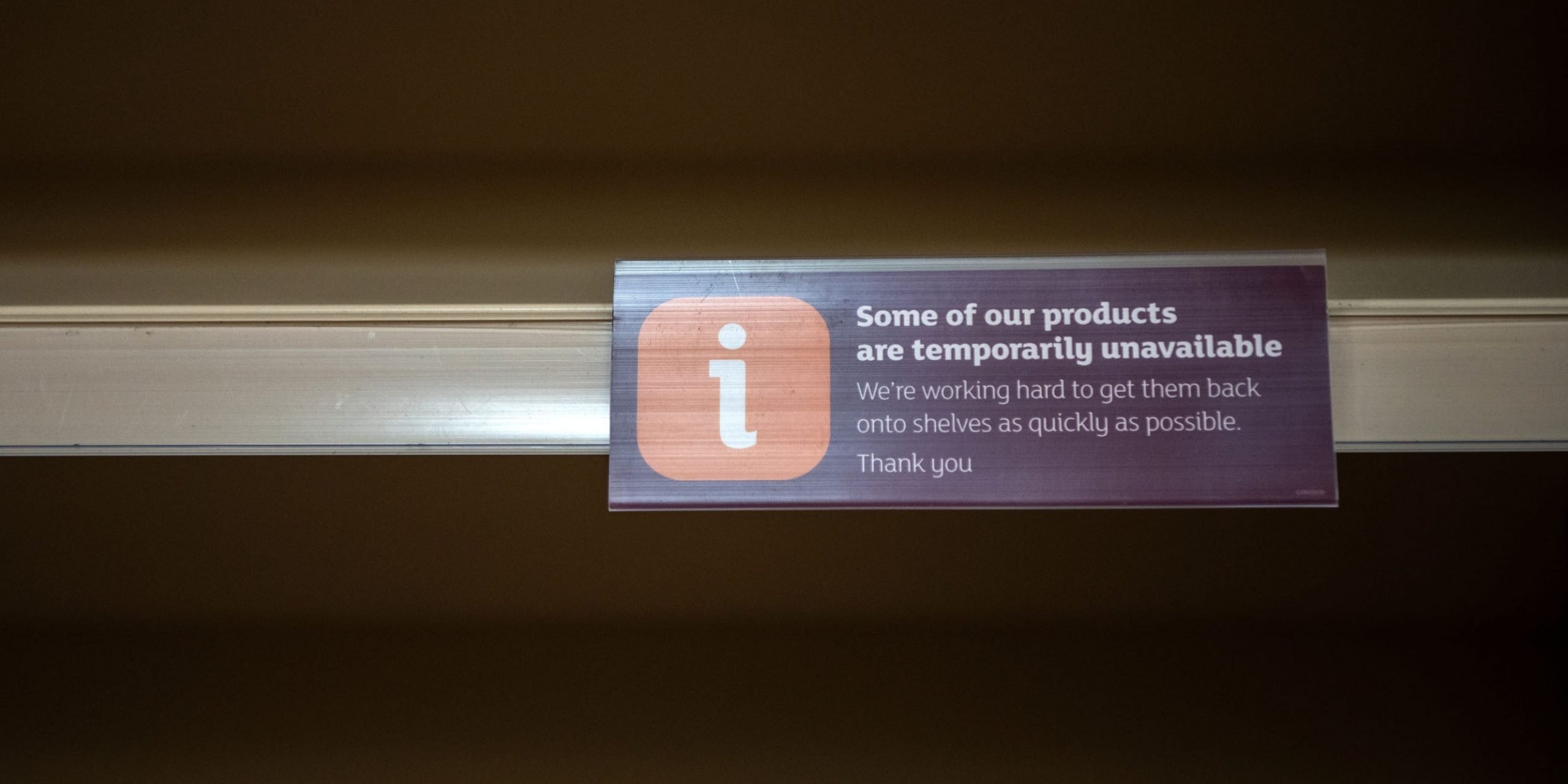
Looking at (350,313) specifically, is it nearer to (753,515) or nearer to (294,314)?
(294,314)

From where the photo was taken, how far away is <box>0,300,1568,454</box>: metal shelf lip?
5.56 ft

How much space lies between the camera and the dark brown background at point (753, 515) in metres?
1.96

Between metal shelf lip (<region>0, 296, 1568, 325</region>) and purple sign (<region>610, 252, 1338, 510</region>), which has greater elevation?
metal shelf lip (<region>0, 296, 1568, 325</region>)

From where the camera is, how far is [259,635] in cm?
260

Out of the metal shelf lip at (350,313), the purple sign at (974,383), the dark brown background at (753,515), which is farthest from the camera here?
the dark brown background at (753,515)

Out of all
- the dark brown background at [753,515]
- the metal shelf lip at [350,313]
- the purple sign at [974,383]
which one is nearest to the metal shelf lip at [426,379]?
the metal shelf lip at [350,313]

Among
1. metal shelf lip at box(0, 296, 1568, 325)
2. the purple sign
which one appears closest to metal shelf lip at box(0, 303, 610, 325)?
metal shelf lip at box(0, 296, 1568, 325)

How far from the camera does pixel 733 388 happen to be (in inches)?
65.2

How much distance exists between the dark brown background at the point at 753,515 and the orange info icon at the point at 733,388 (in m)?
0.53

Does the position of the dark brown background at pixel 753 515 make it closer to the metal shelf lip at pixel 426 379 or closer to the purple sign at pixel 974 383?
the metal shelf lip at pixel 426 379

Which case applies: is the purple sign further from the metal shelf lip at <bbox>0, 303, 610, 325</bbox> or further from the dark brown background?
the dark brown background

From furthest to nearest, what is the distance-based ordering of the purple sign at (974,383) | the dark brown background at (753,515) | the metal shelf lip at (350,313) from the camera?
the dark brown background at (753,515), the metal shelf lip at (350,313), the purple sign at (974,383)

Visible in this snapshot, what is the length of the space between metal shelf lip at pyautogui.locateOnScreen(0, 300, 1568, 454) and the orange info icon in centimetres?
12

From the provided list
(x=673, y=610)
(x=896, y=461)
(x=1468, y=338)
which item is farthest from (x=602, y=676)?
(x=1468, y=338)
